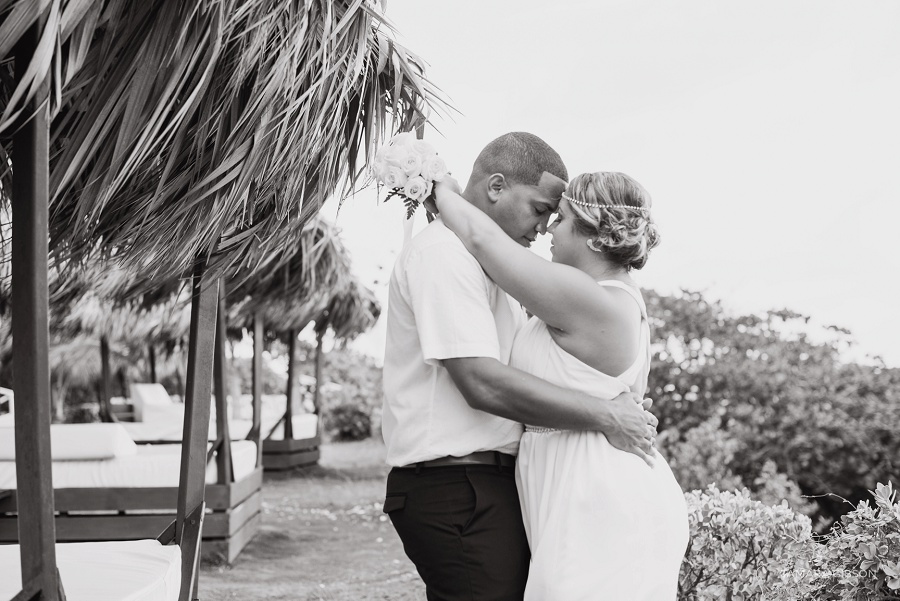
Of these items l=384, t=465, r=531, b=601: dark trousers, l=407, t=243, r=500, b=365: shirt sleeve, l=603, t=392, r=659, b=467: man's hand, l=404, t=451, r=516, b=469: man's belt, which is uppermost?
l=407, t=243, r=500, b=365: shirt sleeve

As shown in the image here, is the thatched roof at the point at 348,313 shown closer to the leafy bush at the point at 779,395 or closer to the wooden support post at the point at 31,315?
the leafy bush at the point at 779,395

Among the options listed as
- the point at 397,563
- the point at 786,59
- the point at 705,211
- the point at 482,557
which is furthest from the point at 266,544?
the point at 786,59

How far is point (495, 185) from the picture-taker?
2.51 metres

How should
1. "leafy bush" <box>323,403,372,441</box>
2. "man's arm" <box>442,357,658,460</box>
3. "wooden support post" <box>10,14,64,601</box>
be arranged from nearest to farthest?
"wooden support post" <box>10,14,64,601</box>
"man's arm" <box>442,357,658,460</box>
"leafy bush" <box>323,403,372,441</box>

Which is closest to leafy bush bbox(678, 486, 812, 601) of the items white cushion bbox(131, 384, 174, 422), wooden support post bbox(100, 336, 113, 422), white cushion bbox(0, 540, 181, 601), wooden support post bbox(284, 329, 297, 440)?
white cushion bbox(0, 540, 181, 601)

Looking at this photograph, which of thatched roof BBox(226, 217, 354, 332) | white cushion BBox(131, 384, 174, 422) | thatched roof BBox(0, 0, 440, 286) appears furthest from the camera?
white cushion BBox(131, 384, 174, 422)

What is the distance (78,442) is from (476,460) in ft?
15.1

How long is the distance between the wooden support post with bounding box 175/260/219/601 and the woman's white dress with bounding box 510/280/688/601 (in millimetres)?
1214

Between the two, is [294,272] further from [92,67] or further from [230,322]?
[92,67]

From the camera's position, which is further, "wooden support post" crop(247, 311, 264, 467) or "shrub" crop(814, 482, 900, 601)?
"wooden support post" crop(247, 311, 264, 467)

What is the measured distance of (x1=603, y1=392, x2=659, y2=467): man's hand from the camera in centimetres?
230

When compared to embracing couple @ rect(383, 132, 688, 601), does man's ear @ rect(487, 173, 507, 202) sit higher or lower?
higher

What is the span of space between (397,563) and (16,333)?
6134mm

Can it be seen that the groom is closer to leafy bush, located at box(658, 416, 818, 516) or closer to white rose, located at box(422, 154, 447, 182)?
white rose, located at box(422, 154, 447, 182)
